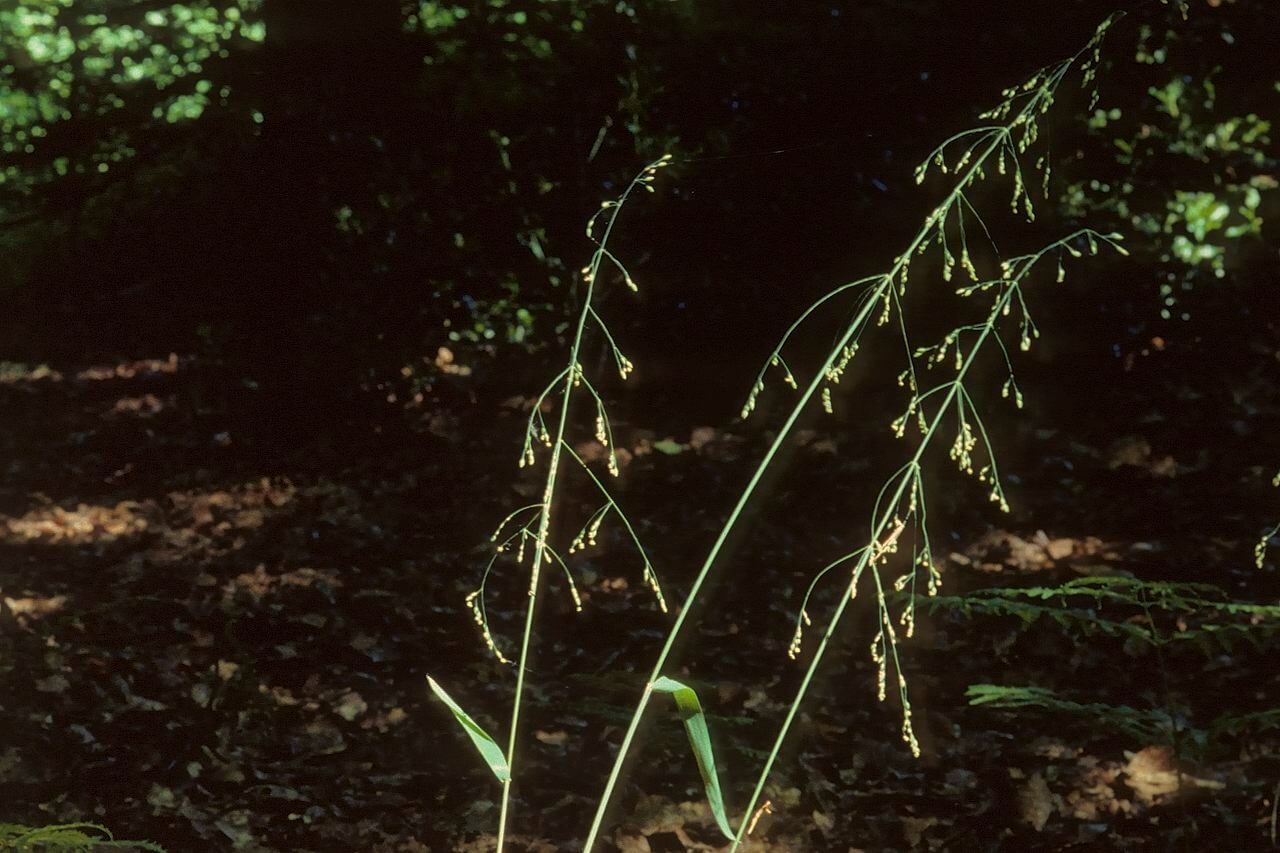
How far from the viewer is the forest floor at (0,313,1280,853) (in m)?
2.25

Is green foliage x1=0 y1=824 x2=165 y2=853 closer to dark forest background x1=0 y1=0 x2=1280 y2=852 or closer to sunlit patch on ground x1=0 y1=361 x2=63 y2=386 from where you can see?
dark forest background x1=0 y1=0 x2=1280 y2=852

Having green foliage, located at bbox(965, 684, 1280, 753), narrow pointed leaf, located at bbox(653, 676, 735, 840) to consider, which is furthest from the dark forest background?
narrow pointed leaf, located at bbox(653, 676, 735, 840)

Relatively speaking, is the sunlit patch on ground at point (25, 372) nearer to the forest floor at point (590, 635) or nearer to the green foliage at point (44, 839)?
the forest floor at point (590, 635)

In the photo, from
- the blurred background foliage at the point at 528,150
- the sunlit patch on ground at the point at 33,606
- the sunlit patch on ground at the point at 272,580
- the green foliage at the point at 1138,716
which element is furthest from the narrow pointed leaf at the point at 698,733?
the blurred background foliage at the point at 528,150

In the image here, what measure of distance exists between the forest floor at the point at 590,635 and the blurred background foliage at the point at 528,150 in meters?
0.49

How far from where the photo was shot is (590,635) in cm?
318

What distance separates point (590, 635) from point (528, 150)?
86.7 inches

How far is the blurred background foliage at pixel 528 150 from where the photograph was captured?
375 cm

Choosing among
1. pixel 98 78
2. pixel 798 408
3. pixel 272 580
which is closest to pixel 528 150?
pixel 98 78

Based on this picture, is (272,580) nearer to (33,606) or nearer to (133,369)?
(33,606)

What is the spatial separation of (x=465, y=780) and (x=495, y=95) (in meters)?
2.84

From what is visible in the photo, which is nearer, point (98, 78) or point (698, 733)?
point (698, 733)

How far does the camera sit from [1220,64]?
3832 millimetres

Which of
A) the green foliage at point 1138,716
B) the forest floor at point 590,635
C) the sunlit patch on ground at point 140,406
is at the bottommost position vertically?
the forest floor at point 590,635
